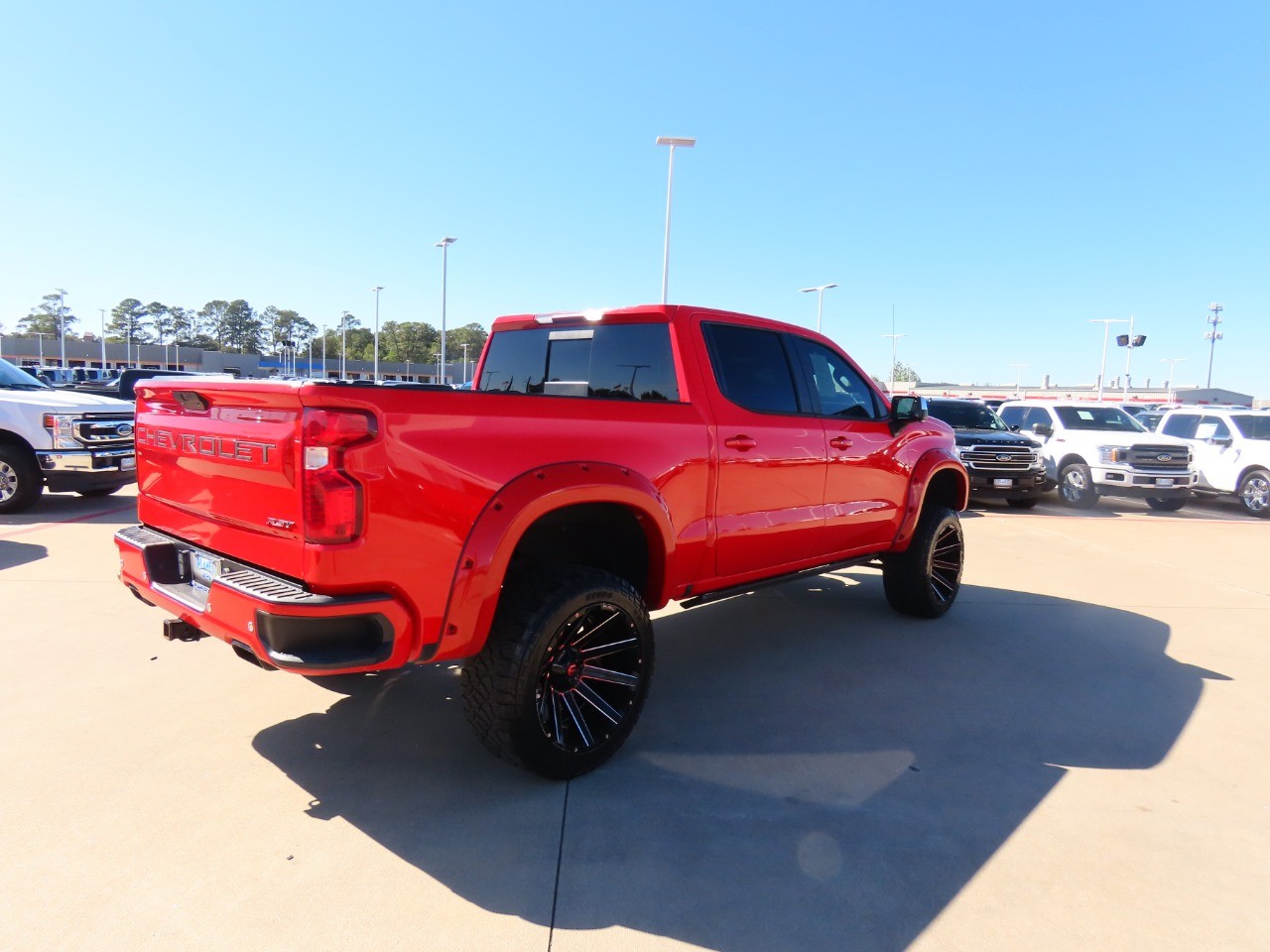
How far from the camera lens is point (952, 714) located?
4074 millimetres

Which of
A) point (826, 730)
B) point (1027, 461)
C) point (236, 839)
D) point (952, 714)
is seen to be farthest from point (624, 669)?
point (1027, 461)

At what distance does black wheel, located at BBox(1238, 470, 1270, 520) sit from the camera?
43.3ft

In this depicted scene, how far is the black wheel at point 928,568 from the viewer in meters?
5.65

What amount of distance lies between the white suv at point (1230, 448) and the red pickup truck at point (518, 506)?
12.3 m

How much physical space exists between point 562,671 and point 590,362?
1.70m

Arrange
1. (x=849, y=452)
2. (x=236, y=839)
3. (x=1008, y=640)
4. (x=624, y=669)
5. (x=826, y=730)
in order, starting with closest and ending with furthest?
1. (x=236, y=839)
2. (x=624, y=669)
3. (x=826, y=730)
4. (x=849, y=452)
5. (x=1008, y=640)

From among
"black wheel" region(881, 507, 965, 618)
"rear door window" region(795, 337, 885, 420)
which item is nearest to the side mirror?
"rear door window" region(795, 337, 885, 420)

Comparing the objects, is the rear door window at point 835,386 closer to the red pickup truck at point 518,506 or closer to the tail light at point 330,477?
the red pickup truck at point 518,506

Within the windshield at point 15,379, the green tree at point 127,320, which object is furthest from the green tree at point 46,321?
the windshield at point 15,379

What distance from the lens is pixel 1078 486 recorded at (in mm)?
13633

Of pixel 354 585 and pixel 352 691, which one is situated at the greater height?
pixel 354 585

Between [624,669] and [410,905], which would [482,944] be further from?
[624,669]

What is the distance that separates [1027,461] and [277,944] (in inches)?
504

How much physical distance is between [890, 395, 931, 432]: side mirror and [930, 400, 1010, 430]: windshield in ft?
29.4
